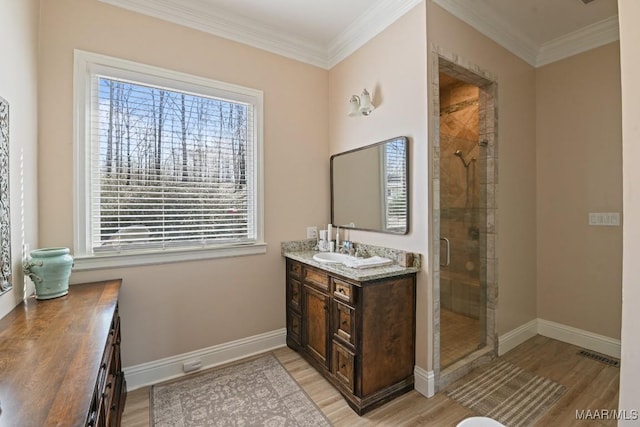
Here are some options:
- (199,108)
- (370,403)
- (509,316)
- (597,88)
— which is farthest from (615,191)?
(199,108)

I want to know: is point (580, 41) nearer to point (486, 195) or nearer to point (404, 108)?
point (486, 195)

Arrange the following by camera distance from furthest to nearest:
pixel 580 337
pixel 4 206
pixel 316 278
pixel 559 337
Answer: pixel 559 337, pixel 580 337, pixel 316 278, pixel 4 206

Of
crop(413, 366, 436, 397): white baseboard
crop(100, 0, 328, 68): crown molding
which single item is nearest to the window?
crop(100, 0, 328, 68): crown molding

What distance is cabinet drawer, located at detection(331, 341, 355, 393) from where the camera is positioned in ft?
6.39

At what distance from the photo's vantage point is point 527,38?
2.77 m

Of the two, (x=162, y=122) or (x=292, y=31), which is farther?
(x=292, y=31)

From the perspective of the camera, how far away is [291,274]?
8.91 ft

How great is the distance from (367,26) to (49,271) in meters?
→ 2.91

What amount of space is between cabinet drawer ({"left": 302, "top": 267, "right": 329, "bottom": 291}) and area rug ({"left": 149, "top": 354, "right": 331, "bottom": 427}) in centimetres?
75

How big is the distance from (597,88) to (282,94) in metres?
2.92

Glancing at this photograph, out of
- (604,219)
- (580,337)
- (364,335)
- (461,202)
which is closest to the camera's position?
(364,335)

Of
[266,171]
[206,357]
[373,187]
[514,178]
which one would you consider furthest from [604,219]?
[206,357]

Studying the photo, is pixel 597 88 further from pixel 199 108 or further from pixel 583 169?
pixel 199 108

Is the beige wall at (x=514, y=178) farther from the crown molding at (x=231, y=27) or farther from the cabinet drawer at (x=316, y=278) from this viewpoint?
the cabinet drawer at (x=316, y=278)
